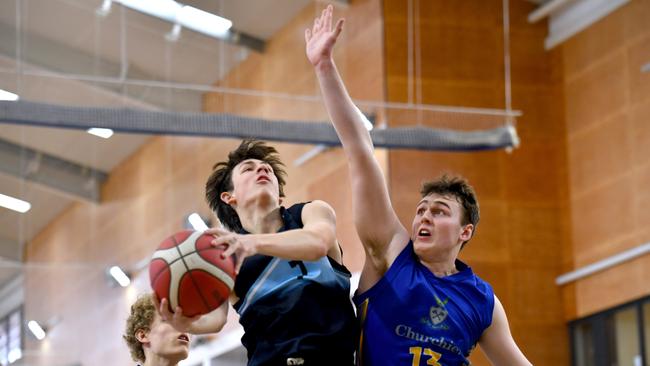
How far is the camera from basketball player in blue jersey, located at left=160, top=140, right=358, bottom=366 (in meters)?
6.24

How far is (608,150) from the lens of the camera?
20906 mm

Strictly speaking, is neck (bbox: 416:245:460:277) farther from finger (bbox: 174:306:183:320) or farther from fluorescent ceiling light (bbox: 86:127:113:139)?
fluorescent ceiling light (bbox: 86:127:113:139)

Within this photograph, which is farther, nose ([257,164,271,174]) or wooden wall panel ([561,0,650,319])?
wooden wall panel ([561,0,650,319])

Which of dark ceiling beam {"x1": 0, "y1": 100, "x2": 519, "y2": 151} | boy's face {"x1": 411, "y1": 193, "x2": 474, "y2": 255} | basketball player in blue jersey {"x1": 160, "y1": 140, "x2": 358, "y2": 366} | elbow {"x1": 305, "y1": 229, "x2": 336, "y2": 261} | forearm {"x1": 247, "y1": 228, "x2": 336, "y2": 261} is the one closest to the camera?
forearm {"x1": 247, "y1": 228, "x2": 336, "y2": 261}

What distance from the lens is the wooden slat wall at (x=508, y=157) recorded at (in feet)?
69.9

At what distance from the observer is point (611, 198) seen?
68.2ft

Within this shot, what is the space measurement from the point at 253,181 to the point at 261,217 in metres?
0.19

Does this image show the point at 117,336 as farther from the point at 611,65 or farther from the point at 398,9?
the point at 611,65

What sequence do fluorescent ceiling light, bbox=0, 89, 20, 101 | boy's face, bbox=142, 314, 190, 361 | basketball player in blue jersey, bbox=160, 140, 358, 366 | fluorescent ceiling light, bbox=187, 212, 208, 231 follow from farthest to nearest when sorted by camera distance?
1. fluorescent ceiling light, bbox=187, 212, 208, 231
2. fluorescent ceiling light, bbox=0, 89, 20, 101
3. boy's face, bbox=142, 314, 190, 361
4. basketball player in blue jersey, bbox=160, 140, 358, 366

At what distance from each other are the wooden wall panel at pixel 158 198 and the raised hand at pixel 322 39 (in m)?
13.0

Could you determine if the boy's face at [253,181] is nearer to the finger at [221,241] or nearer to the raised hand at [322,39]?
the raised hand at [322,39]

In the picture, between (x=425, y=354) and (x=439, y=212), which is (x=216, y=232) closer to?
(x=425, y=354)

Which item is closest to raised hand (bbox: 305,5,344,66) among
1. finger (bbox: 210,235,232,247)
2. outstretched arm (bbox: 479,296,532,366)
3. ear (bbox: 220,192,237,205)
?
ear (bbox: 220,192,237,205)

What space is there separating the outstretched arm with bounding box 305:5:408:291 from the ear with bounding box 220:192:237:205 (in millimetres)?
608
